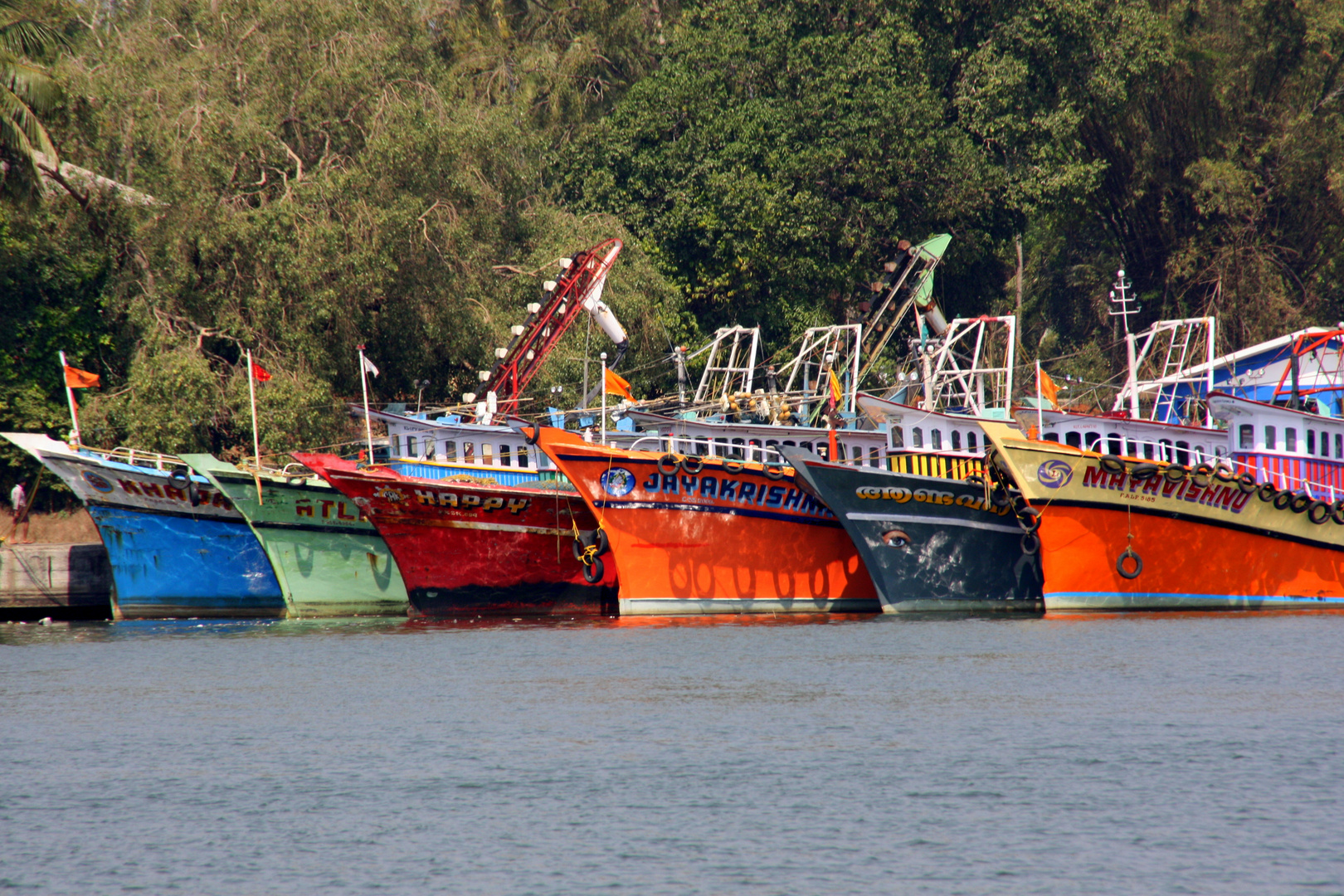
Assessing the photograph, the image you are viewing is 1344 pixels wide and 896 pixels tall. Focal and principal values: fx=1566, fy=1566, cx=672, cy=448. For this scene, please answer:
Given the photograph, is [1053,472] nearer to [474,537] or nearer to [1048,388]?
[1048,388]

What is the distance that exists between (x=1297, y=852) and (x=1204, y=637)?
14.6 meters

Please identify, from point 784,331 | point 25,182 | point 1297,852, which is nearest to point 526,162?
point 784,331

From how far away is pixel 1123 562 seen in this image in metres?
33.2

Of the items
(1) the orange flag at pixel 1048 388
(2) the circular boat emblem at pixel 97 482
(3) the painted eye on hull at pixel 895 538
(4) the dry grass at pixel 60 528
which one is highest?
(1) the orange flag at pixel 1048 388

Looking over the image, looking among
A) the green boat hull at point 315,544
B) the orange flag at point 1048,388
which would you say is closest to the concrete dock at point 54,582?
the green boat hull at point 315,544

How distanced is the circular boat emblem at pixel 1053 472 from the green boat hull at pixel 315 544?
1525 cm

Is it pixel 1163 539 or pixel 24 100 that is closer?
pixel 1163 539

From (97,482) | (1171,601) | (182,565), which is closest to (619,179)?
(182,565)

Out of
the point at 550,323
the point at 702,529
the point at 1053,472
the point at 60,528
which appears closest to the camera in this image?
the point at 1053,472

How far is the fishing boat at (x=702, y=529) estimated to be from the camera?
3347 centimetres

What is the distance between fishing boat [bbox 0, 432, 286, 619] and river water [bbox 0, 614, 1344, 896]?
539cm

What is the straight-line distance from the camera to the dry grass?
40.5 meters

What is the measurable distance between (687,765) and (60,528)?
2617 cm

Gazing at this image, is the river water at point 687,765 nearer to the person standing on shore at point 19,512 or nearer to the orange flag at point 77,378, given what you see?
the orange flag at point 77,378
